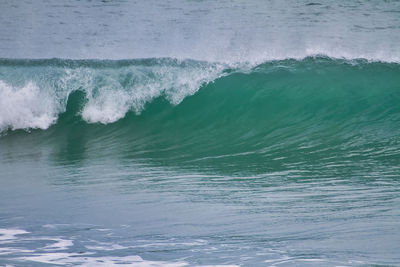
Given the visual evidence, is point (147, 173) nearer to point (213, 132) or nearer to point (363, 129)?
point (213, 132)

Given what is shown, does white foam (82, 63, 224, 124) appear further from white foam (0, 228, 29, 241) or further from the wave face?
white foam (0, 228, 29, 241)

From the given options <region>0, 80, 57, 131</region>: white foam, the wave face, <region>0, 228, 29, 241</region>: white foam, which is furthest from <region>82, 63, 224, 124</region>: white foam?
<region>0, 228, 29, 241</region>: white foam

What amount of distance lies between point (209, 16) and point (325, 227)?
17.2 meters

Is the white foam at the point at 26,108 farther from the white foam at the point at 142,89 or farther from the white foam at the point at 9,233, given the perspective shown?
the white foam at the point at 9,233

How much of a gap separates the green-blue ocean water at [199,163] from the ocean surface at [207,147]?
1.0 inches

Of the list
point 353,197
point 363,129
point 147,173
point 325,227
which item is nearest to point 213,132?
point 363,129

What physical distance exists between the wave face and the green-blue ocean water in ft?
0.10

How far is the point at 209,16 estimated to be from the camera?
22266 millimetres

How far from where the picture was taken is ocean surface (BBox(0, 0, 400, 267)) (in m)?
5.45

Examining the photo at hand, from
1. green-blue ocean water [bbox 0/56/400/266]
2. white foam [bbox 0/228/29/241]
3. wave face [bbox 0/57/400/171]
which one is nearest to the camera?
green-blue ocean water [bbox 0/56/400/266]

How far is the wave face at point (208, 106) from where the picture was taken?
388 inches

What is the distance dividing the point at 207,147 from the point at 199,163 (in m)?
1.12

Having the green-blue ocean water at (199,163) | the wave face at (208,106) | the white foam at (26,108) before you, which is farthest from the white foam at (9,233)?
the white foam at (26,108)

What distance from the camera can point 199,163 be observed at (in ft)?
28.2
